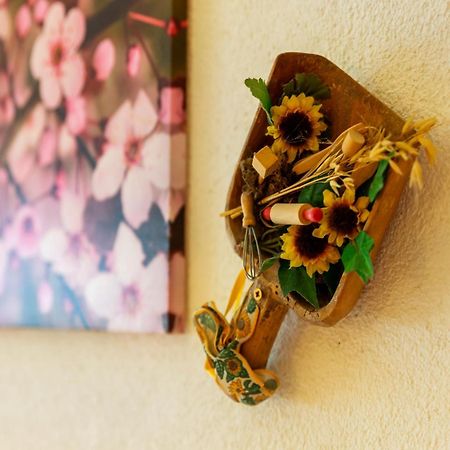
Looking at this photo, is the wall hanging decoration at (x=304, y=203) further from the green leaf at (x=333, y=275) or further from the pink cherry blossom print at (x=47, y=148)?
the pink cherry blossom print at (x=47, y=148)

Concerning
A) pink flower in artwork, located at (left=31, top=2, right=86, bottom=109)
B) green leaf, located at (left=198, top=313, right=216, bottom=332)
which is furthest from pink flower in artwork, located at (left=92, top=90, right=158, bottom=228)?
green leaf, located at (left=198, top=313, right=216, bottom=332)

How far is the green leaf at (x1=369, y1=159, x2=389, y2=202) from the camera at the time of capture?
1.88ft

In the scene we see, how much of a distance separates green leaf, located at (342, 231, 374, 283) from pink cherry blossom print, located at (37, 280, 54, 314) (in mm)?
566

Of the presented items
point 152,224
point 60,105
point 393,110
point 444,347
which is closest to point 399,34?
point 393,110

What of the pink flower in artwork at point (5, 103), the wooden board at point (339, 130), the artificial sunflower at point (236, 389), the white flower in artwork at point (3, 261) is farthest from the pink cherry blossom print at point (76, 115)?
the artificial sunflower at point (236, 389)

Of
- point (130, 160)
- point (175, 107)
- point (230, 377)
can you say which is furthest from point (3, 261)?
point (230, 377)

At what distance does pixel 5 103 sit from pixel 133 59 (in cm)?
28

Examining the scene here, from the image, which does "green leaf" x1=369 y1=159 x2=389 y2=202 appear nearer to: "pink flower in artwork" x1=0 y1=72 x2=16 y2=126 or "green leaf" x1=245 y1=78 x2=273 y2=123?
"green leaf" x1=245 y1=78 x2=273 y2=123

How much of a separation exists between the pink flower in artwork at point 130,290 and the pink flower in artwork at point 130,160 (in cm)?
5

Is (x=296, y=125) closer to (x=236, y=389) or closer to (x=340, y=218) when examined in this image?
(x=340, y=218)

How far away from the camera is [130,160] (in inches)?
36.2

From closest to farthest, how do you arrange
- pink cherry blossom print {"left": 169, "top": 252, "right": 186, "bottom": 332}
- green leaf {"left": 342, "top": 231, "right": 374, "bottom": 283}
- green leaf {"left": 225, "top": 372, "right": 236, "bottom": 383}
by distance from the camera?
green leaf {"left": 342, "top": 231, "right": 374, "bottom": 283}
green leaf {"left": 225, "top": 372, "right": 236, "bottom": 383}
pink cherry blossom print {"left": 169, "top": 252, "right": 186, "bottom": 332}

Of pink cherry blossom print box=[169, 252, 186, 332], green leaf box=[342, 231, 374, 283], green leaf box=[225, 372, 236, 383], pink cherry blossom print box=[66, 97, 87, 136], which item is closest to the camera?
green leaf box=[342, 231, 374, 283]

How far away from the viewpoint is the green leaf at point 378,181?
1.88 feet
